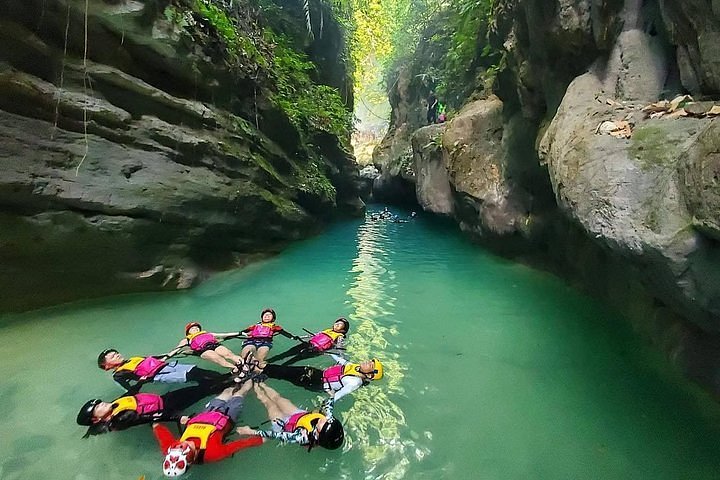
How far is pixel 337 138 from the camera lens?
51.8ft

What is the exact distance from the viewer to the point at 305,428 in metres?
3.31

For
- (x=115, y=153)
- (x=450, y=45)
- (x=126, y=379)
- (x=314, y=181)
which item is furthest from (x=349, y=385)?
(x=450, y=45)

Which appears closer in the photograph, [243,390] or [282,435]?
[282,435]

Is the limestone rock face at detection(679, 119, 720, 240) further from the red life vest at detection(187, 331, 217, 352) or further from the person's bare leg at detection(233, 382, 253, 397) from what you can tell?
the red life vest at detection(187, 331, 217, 352)

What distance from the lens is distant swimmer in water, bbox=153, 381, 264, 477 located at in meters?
2.92

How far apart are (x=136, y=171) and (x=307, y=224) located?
6562 millimetres

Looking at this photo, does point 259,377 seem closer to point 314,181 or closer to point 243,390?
point 243,390

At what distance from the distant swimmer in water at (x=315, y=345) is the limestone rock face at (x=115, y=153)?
352 centimetres

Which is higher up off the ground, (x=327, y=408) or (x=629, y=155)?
(x=629, y=155)

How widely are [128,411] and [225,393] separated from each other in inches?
31.9

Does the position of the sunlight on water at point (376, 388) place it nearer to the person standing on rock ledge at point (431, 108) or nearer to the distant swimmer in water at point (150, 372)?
the distant swimmer in water at point (150, 372)

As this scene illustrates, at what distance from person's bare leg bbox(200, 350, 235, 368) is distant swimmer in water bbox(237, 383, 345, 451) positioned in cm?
120

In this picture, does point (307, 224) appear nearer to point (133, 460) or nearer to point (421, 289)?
point (421, 289)

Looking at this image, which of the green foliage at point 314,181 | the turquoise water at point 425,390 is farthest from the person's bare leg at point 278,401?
the green foliage at point 314,181
